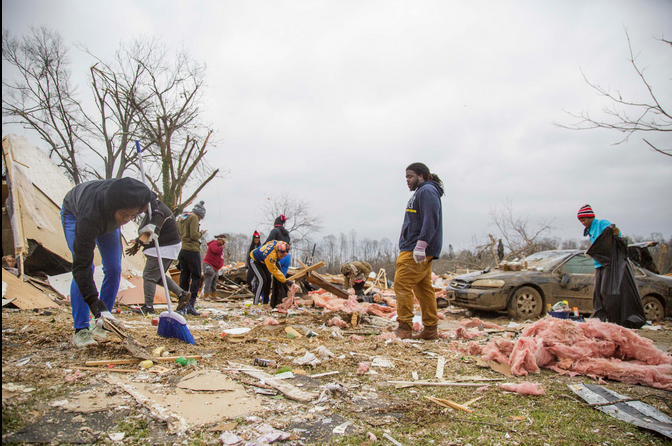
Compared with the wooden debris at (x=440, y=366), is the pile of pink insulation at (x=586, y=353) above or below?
above

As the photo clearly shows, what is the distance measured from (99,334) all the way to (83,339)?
17 centimetres

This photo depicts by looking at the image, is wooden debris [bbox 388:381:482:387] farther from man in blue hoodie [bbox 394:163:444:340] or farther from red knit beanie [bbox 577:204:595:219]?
red knit beanie [bbox 577:204:595:219]

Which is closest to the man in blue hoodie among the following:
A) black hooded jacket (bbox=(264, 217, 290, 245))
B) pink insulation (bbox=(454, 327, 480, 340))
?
pink insulation (bbox=(454, 327, 480, 340))

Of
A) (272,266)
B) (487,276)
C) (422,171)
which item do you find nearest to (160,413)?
(422,171)

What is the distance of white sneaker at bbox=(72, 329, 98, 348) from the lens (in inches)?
112

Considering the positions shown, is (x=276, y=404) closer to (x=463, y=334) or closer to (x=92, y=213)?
(x=92, y=213)

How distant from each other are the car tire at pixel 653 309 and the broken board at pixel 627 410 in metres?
6.03

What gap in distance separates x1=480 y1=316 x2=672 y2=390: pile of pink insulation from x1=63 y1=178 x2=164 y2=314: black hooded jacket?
3358mm

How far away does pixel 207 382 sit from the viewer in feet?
8.02

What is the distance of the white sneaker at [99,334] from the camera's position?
9.30ft

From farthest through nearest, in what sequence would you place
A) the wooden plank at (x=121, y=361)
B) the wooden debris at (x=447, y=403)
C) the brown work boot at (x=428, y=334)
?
the brown work boot at (x=428, y=334) < the wooden plank at (x=121, y=361) < the wooden debris at (x=447, y=403)

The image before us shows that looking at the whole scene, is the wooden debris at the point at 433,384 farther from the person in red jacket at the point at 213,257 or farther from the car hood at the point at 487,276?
the person in red jacket at the point at 213,257

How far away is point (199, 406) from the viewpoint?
209cm

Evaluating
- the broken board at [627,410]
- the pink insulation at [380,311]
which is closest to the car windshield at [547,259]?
the pink insulation at [380,311]
